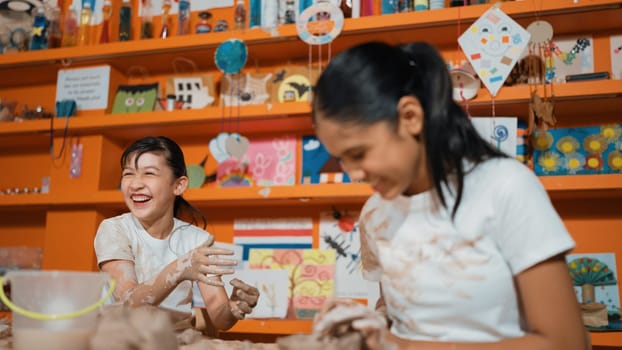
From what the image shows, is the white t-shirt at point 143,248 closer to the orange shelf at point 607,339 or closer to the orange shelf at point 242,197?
the orange shelf at point 242,197

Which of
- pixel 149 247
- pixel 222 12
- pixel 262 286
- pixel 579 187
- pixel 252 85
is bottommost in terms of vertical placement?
pixel 262 286

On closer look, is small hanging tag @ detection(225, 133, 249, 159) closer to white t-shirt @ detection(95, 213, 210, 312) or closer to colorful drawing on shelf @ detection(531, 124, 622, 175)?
white t-shirt @ detection(95, 213, 210, 312)

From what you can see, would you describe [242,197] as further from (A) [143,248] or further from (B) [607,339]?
(B) [607,339]

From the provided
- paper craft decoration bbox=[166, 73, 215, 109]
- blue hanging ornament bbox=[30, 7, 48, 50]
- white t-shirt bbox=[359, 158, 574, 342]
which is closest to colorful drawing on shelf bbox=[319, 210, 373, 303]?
paper craft decoration bbox=[166, 73, 215, 109]

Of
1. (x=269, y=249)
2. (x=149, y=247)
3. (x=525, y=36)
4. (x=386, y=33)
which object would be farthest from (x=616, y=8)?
(x=149, y=247)

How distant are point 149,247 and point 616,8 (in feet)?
6.13

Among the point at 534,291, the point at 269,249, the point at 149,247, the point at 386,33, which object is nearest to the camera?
the point at 534,291

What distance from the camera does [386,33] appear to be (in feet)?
8.37

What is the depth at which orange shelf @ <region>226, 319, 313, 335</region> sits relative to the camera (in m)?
2.44

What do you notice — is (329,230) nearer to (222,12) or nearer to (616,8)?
(222,12)

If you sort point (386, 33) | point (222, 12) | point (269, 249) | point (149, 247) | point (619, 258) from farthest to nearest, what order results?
point (222, 12), point (269, 249), point (386, 33), point (619, 258), point (149, 247)

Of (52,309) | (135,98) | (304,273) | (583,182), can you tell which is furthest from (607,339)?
(135,98)

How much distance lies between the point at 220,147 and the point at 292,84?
42 cm

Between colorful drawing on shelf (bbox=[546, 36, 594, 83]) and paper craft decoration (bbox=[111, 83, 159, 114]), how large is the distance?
69.7 inches
